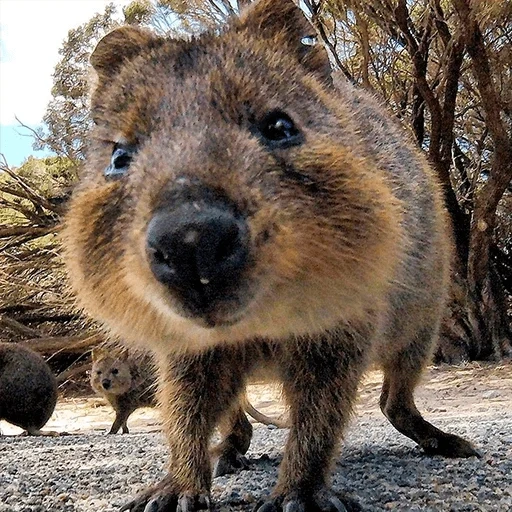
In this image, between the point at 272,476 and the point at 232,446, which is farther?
the point at 232,446

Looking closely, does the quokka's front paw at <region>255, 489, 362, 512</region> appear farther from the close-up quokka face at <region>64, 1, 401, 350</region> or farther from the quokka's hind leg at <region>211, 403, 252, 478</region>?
the quokka's hind leg at <region>211, 403, 252, 478</region>

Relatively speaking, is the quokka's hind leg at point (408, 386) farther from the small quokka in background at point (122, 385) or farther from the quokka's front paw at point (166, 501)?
the small quokka in background at point (122, 385)

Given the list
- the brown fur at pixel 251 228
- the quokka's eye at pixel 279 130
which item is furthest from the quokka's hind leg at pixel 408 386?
the quokka's eye at pixel 279 130

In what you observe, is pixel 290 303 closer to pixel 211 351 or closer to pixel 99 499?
pixel 211 351

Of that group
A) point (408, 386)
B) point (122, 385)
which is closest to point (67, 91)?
point (122, 385)

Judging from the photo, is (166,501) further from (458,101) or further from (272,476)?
(458,101)

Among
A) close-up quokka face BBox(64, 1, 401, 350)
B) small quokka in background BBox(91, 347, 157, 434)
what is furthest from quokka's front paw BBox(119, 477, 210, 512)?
small quokka in background BBox(91, 347, 157, 434)
